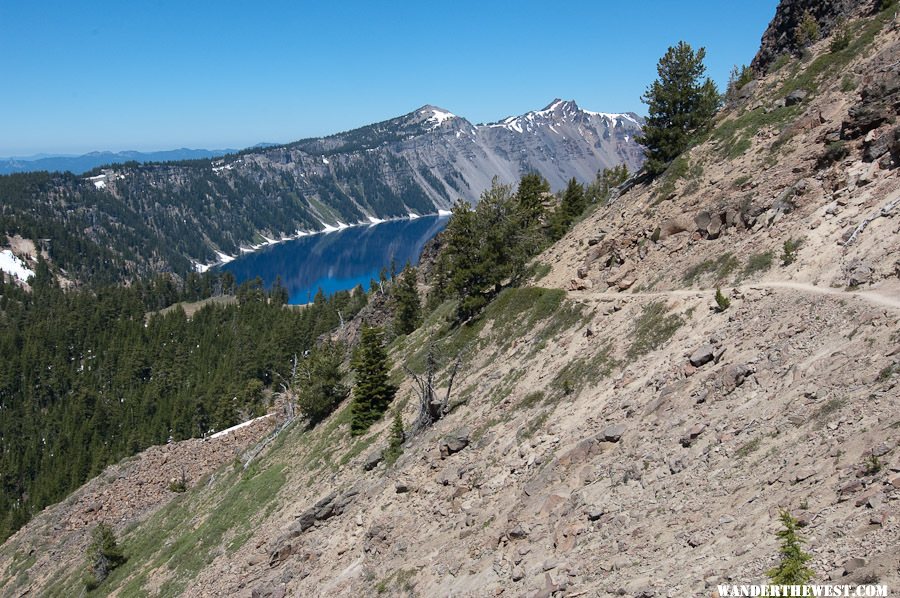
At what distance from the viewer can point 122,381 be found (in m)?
155

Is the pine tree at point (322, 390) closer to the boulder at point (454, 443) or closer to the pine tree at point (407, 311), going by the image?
the boulder at point (454, 443)

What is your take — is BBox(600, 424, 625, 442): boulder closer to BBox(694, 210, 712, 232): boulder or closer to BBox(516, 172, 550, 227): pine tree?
BBox(694, 210, 712, 232): boulder

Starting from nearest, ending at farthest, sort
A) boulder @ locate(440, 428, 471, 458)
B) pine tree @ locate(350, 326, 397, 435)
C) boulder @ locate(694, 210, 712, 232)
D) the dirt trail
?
the dirt trail
boulder @ locate(440, 428, 471, 458)
boulder @ locate(694, 210, 712, 232)
pine tree @ locate(350, 326, 397, 435)

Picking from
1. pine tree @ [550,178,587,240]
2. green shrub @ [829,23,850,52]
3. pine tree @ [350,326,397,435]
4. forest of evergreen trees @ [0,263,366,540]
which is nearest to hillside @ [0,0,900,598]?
green shrub @ [829,23,850,52]

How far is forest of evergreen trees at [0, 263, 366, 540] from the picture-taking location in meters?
116

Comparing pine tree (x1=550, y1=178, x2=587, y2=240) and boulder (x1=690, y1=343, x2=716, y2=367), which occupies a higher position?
pine tree (x1=550, y1=178, x2=587, y2=240)

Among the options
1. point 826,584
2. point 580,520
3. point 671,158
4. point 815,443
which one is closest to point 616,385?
point 580,520

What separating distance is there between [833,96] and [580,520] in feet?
124

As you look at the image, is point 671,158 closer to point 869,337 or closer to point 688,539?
point 869,337

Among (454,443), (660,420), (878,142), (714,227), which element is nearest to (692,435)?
(660,420)

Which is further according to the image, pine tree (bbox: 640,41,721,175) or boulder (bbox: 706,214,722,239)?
pine tree (bbox: 640,41,721,175)

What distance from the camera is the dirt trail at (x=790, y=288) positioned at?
20.6 metres

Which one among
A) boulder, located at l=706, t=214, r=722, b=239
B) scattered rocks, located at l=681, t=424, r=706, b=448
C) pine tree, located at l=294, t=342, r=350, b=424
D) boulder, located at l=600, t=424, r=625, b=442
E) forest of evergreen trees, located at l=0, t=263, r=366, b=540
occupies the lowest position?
forest of evergreen trees, located at l=0, t=263, r=366, b=540

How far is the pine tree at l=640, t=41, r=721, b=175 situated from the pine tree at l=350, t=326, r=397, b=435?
3059cm
